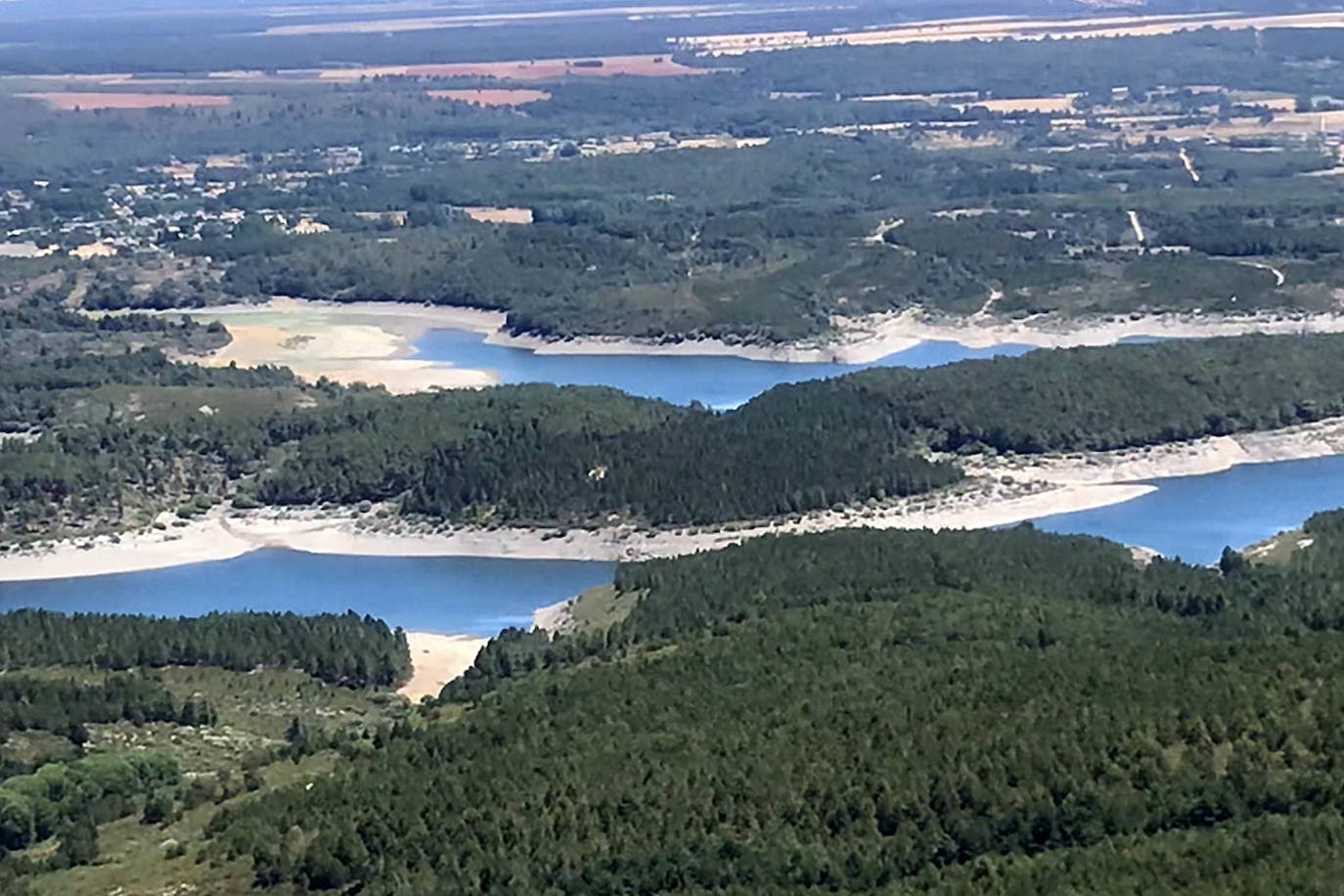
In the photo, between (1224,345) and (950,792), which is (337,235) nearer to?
(1224,345)

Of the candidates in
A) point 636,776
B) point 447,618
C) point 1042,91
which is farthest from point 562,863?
point 1042,91

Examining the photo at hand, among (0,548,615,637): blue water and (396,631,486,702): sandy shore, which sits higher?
(396,631,486,702): sandy shore

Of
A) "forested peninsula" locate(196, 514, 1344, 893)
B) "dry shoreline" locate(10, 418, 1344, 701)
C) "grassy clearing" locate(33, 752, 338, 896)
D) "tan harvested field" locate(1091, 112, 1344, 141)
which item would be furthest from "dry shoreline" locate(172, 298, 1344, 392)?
"tan harvested field" locate(1091, 112, 1344, 141)

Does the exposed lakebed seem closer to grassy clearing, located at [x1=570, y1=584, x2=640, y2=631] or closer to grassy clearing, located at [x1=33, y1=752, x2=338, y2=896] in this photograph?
grassy clearing, located at [x1=570, y1=584, x2=640, y2=631]

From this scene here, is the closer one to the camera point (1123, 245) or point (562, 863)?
point (562, 863)

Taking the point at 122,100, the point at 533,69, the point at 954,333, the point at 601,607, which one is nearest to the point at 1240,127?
the point at 954,333

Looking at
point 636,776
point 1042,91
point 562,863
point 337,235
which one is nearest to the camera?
point 562,863
